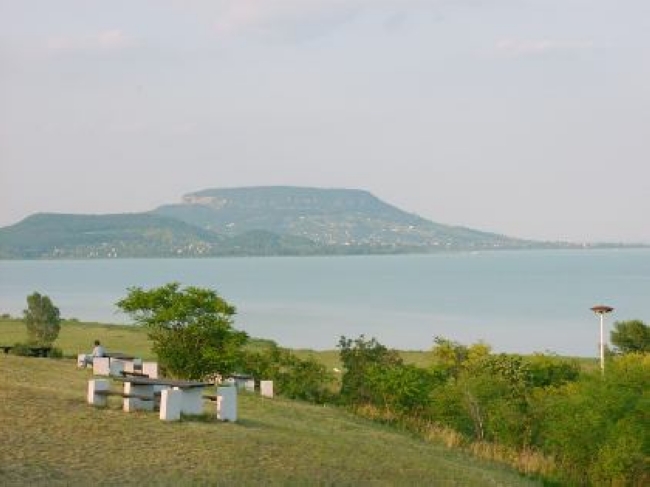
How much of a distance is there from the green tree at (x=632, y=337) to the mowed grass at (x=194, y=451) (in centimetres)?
2334

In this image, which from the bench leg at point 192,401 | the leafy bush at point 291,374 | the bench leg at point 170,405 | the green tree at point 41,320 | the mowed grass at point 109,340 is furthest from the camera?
the mowed grass at point 109,340

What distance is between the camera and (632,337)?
4562cm

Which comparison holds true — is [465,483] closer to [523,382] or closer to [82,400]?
[82,400]

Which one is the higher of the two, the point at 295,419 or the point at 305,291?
the point at 305,291

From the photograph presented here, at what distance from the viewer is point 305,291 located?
193 m

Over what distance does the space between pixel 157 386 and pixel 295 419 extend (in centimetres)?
444

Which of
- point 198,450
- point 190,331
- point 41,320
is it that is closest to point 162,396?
point 198,450

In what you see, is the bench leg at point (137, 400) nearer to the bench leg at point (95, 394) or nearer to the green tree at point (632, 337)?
the bench leg at point (95, 394)

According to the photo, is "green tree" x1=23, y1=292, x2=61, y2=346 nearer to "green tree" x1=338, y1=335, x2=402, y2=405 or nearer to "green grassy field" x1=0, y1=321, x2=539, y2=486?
"green tree" x1=338, y1=335, x2=402, y2=405

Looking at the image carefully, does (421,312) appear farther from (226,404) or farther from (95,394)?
(95,394)

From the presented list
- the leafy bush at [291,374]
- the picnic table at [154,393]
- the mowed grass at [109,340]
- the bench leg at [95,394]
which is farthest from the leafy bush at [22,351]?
the picnic table at [154,393]

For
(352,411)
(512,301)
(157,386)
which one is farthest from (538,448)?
(512,301)

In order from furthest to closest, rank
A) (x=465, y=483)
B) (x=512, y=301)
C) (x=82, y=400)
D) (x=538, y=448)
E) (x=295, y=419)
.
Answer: (x=512, y=301) < (x=538, y=448) < (x=295, y=419) < (x=82, y=400) < (x=465, y=483)

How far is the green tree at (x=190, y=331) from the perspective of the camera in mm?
30297
